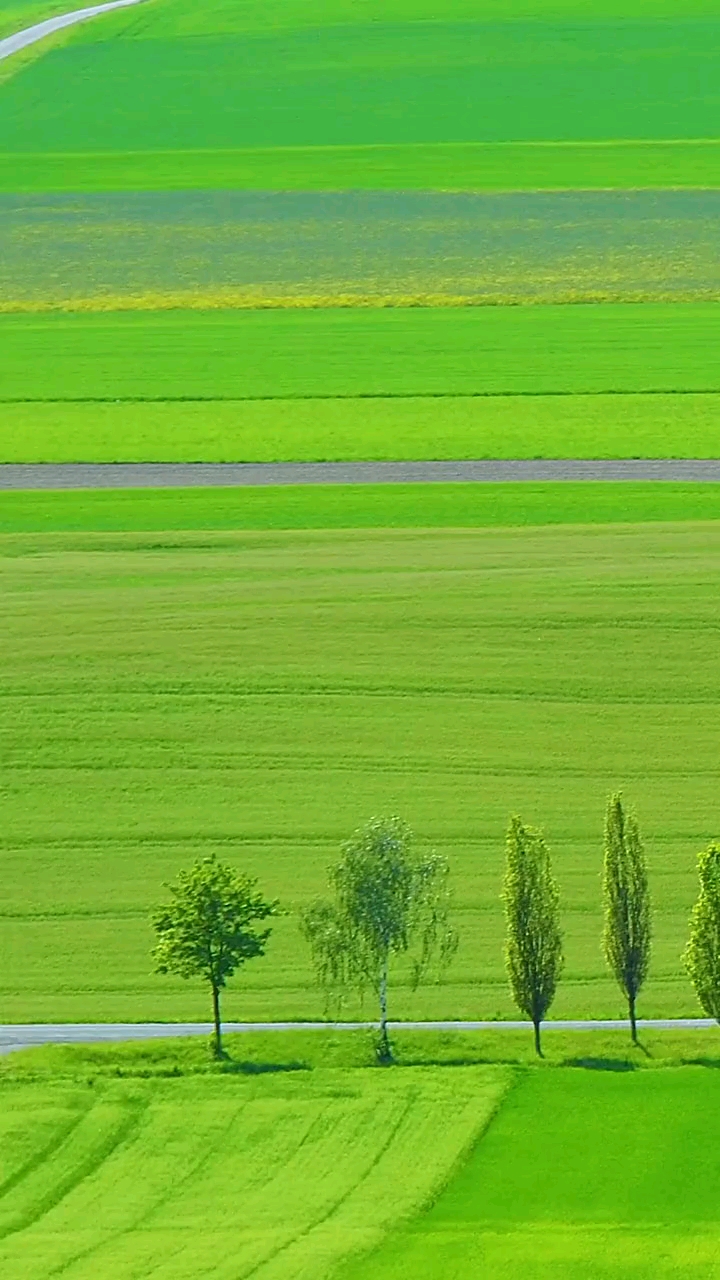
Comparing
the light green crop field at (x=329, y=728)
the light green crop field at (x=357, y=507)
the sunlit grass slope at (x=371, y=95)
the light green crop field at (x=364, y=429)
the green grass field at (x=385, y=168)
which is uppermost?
the sunlit grass slope at (x=371, y=95)

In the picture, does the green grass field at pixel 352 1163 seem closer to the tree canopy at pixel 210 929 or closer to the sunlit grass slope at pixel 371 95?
the tree canopy at pixel 210 929

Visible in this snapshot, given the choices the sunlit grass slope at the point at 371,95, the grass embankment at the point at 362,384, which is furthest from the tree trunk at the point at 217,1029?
the sunlit grass slope at the point at 371,95

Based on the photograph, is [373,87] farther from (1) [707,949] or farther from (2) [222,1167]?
(2) [222,1167]

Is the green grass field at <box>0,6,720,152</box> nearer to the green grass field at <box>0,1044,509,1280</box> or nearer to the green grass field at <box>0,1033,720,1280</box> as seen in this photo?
the green grass field at <box>0,1033,720,1280</box>

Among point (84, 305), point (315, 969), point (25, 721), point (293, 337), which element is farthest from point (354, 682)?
point (84, 305)

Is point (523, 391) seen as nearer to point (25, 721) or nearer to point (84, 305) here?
point (84, 305)

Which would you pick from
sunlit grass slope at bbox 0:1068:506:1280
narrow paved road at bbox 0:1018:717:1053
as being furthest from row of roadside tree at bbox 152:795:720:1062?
sunlit grass slope at bbox 0:1068:506:1280
